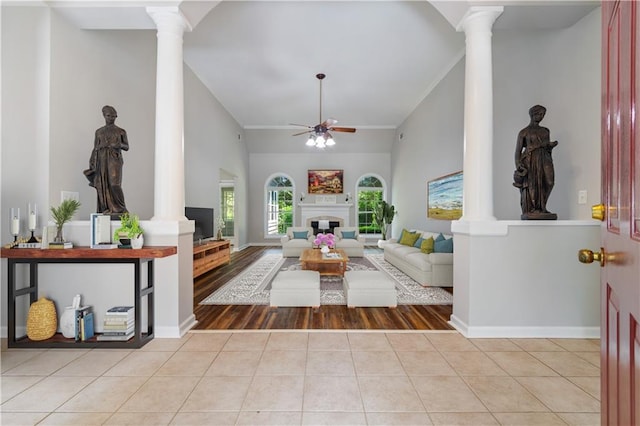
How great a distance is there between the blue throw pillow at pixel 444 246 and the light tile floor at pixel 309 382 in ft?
6.79

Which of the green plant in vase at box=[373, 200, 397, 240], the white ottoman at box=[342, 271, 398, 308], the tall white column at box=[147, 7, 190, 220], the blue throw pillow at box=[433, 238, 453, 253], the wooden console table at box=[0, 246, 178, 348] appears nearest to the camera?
the wooden console table at box=[0, 246, 178, 348]

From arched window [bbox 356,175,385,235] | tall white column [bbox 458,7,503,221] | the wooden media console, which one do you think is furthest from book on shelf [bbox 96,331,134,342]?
arched window [bbox 356,175,385,235]

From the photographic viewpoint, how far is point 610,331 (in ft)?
3.27

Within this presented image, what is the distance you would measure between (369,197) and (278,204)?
3.14 meters

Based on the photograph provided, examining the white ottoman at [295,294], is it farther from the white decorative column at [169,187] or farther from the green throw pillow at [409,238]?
the green throw pillow at [409,238]

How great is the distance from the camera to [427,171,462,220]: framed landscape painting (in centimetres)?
513

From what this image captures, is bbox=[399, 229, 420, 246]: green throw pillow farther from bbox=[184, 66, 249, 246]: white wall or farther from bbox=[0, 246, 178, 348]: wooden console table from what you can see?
bbox=[0, 246, 178, 348]: wooden console table

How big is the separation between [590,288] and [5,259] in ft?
17.4

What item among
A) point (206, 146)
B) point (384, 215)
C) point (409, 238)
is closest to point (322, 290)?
point (409, 238)

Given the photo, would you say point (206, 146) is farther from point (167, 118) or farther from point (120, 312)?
point (120, 312)

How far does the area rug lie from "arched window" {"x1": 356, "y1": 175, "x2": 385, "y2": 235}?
169 inches

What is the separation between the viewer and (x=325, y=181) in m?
10.1

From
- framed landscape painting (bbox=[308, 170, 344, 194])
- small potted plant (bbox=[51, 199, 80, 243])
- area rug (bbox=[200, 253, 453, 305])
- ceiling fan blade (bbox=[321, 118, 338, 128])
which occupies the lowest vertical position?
area rug (bbox=[200, 253, 453, 305])

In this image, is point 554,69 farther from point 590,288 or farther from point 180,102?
point 180,102
